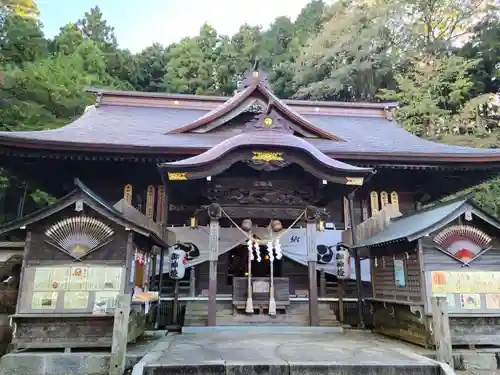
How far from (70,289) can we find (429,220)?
6618mm

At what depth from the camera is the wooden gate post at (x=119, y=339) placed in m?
5.19

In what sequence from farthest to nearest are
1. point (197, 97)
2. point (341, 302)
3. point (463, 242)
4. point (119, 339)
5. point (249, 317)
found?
point (197, 97) → point (341, 302) → point (249, 317) → point (463, 242) → point (119, 339)

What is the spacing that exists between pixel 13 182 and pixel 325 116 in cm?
1352

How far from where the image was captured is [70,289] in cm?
616

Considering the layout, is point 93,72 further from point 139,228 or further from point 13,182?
point 139,228

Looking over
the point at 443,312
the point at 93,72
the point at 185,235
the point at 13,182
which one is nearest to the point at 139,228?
the point at 185,235

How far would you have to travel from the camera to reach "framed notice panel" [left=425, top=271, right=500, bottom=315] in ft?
21.9

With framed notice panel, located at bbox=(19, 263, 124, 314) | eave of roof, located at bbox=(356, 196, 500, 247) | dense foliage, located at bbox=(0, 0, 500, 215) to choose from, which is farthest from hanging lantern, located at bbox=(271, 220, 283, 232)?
dense foliage, located at bbox=(0, 0, 500, 215)

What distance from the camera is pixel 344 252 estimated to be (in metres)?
9.41

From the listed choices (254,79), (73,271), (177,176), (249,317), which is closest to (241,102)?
(254,79)

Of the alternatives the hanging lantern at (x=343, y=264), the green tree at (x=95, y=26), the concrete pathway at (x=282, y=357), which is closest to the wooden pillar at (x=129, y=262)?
the concrete pathway at (x=282, y=357)

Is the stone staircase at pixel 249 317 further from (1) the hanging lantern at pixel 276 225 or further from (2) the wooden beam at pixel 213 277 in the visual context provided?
(1) the hanging lantern at pixel 276 225

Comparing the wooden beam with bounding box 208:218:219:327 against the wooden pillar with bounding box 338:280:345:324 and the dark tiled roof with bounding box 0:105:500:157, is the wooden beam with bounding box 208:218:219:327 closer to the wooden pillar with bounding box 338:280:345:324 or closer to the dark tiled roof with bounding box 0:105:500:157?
the dark tiled roof with bounding box 0:105:500:157

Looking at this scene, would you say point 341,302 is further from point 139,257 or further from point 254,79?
point 254,79
